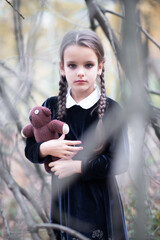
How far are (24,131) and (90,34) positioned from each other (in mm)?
447

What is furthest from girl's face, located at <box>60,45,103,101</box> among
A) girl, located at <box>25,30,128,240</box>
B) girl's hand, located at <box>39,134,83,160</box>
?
girl's hand, located at <box>39,134,83,160</box>

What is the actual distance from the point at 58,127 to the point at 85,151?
15 centimetres

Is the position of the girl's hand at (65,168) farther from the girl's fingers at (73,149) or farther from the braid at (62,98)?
the braid at (62,98)

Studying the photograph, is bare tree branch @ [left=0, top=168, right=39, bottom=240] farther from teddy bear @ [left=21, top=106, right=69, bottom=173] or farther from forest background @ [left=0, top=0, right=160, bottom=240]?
teddy bear @ [left=21, top=106, right=69, bottom=173]

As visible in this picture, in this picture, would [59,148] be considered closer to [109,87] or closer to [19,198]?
[19,198]

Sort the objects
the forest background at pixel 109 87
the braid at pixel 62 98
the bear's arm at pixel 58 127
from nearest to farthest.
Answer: the forest background at pixel 109 87
the bear's arm at pixel 58 127
the braid at pixel 62 98

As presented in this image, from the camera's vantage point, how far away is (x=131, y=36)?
0.56 metres

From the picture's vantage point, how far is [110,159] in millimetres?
954

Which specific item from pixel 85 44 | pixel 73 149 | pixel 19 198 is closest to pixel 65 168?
pixel 73 149

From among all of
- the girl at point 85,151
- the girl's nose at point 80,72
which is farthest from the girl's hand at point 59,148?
the girl's nose at point 80,72

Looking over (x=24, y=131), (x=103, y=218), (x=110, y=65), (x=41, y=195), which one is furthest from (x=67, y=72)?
(x=41, y=195)

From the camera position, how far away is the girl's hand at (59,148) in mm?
913

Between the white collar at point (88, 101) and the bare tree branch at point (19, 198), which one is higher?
the white collar at point (88, 101)

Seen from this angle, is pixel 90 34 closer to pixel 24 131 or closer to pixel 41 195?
pixel 24 131
